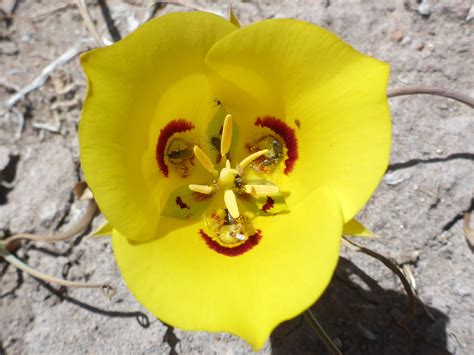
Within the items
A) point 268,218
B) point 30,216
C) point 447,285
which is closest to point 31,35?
point 30,216

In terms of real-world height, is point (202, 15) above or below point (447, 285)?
above

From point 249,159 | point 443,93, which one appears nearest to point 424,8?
point 443,93

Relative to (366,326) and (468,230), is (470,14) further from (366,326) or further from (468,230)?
(366,326)

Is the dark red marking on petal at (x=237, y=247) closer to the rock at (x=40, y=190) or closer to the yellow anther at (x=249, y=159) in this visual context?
the yellow anther at (x=249, y=159)

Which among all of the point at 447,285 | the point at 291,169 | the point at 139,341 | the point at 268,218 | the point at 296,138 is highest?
the point at 296,138

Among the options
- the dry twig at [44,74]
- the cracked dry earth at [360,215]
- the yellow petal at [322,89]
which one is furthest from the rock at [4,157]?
the yellow petal at [322,89]

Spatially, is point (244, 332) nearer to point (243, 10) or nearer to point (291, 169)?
point (291, 169)

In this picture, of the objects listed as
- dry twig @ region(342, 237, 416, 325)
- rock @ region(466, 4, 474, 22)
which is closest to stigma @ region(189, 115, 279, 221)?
dry twig @ region(342, 237, 416, 325)
